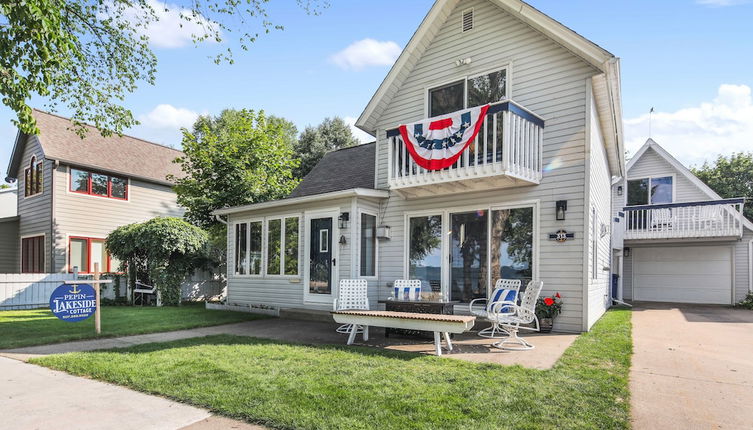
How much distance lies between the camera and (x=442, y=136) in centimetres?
877

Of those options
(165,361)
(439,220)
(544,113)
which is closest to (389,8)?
(544,113)

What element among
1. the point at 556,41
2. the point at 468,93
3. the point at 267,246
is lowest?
the point at 267,246

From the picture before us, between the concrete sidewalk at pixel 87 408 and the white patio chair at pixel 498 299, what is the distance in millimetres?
4494

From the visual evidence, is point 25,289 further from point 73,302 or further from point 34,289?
point 73,302

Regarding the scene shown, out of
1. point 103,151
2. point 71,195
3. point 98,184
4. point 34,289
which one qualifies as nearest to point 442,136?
point 34,289

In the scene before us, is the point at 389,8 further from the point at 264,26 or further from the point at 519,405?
the point at 519,405

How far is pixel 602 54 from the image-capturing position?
7715 mm

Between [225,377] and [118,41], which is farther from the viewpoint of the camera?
[118,41]

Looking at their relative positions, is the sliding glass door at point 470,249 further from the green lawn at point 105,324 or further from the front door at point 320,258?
the green lawn at point 105,324

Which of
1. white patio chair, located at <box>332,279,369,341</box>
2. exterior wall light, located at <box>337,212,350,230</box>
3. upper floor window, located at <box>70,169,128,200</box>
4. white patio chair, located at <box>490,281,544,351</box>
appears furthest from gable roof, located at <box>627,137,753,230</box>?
upper floor window, located at <box>70,169,128,200</box>

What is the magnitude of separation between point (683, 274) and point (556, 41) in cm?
1165

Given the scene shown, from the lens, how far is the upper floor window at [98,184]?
635 inches

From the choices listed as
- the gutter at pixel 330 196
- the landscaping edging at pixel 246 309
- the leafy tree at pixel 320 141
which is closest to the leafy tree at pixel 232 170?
the landscaping edging at pixel 246 309

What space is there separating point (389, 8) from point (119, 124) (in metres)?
6.62
